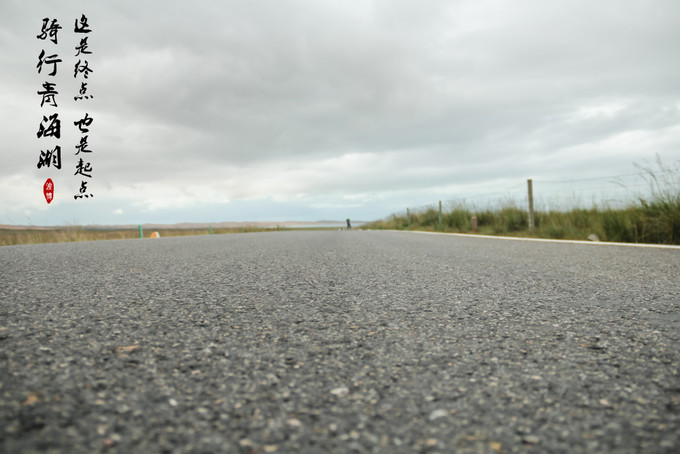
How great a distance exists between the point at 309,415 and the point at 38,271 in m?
4.09

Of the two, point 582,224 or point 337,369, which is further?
point 582,224

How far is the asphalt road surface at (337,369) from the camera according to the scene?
1.09 meters

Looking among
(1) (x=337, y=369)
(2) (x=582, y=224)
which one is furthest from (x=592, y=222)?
(1) (x=337, y=369)

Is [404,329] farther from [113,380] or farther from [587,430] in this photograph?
[113,380]

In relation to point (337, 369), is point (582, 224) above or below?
above

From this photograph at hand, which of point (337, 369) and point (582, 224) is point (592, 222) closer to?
point (582, 224)

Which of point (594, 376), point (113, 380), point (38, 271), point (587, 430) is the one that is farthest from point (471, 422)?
point (38, 271)

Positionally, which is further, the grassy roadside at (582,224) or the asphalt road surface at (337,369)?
the grassy roadside at (582,224)

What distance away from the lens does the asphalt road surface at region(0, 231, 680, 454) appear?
42.8 inches

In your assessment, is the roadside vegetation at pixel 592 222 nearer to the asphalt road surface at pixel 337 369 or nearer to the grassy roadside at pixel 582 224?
the grassy roadside at pixel 582 224

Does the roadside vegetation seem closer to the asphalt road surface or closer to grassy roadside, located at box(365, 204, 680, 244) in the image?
grassy roadside, located at box(365, 204, 680, 244)

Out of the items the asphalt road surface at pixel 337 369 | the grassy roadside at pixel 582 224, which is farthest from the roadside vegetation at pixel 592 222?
the asphalt road surface at pixel 337 369

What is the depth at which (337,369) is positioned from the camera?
5.11 feet

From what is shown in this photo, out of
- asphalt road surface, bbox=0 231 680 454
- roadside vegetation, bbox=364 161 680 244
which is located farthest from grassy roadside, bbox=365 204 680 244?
asphalt road surface, bbox=0 231 680 454
